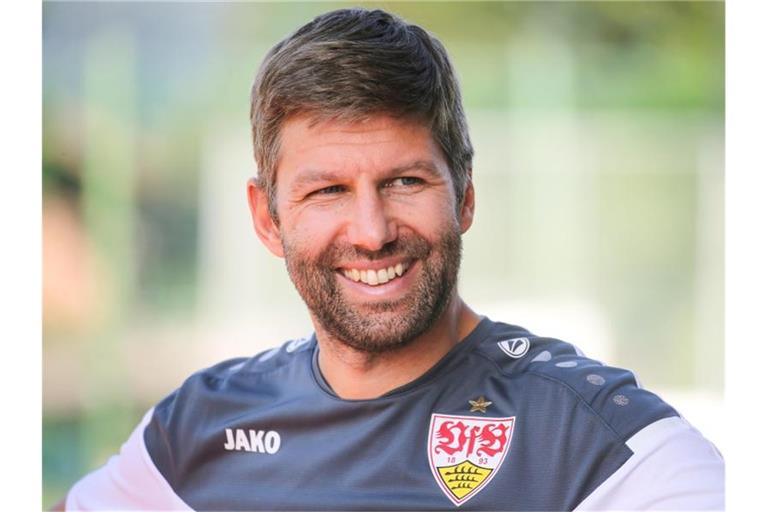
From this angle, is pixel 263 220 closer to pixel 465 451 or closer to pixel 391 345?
pixel 391 345

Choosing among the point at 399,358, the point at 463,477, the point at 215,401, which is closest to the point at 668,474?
the point at 463,477

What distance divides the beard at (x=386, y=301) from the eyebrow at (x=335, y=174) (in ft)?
0.35

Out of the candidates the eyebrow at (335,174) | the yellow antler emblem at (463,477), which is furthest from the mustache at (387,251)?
the yellow antler emblem at (463,477)

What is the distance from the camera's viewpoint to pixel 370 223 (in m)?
1.58

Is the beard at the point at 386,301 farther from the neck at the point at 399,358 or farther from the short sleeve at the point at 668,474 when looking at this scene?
the short sleeve at the point at 668,474

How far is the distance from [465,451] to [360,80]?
2.08 feet

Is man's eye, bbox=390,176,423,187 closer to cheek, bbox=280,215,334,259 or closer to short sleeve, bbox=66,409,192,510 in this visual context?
cheek, bbox=280,215,334,259

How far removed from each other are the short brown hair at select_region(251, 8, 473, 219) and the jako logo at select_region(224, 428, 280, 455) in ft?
1.31

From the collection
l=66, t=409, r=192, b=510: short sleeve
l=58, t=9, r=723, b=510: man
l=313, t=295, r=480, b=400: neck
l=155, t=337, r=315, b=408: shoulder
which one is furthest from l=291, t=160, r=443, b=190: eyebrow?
l=66, t=409, r=192, b=510: short sleeve

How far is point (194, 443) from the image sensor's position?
1834 millimetres

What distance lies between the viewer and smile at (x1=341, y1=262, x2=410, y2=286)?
63.9 inches

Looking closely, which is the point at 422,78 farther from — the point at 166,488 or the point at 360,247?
the point at 166,488
